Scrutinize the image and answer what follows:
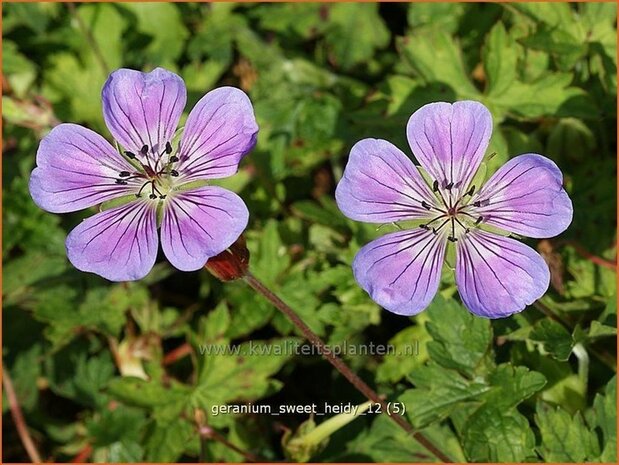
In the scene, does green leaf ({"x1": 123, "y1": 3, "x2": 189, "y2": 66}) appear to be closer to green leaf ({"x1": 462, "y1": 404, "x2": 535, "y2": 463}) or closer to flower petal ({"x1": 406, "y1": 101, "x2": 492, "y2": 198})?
flower petal ({"x1": 406, "y1": 101, "x2": 492, "y2": 198})

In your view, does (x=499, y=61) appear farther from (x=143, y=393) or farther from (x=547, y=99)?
(x=143, y=393)

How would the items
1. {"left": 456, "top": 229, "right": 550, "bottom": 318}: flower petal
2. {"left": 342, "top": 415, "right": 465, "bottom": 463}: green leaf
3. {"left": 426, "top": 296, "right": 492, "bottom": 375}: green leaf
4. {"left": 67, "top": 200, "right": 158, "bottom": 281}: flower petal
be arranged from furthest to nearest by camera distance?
{"left": 342, "top": 415, "right": 465, "bottom": 463}: green leaf < {"left": 426, "top": 296, "right": 492, "bottom": 375}: green leaf < {"left": 67, "top": 200, "right": 158, "bottom": 281}: flower petal < {"left": 456, "top": 229, "right": 550, "bottom": 318}: flower petal

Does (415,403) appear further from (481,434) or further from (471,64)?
(471,64)

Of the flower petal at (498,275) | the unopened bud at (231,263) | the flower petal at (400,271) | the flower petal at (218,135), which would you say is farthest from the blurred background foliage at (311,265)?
the flower petal at (218,135)

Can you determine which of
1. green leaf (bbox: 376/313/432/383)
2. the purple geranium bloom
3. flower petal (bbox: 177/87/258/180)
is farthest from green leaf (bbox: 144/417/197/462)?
flower petal (bbox: 177/87/258/180)

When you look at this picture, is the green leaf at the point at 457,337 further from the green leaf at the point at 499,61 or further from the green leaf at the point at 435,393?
the green leaf at the point at 499,61

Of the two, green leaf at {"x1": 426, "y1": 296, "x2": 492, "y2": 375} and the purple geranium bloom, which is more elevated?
the purple geranium bloom

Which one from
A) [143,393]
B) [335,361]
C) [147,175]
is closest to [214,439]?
[143,393]

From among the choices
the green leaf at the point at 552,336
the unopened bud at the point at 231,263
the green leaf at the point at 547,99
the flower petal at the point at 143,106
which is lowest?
the green leaf at the point at 552,336
